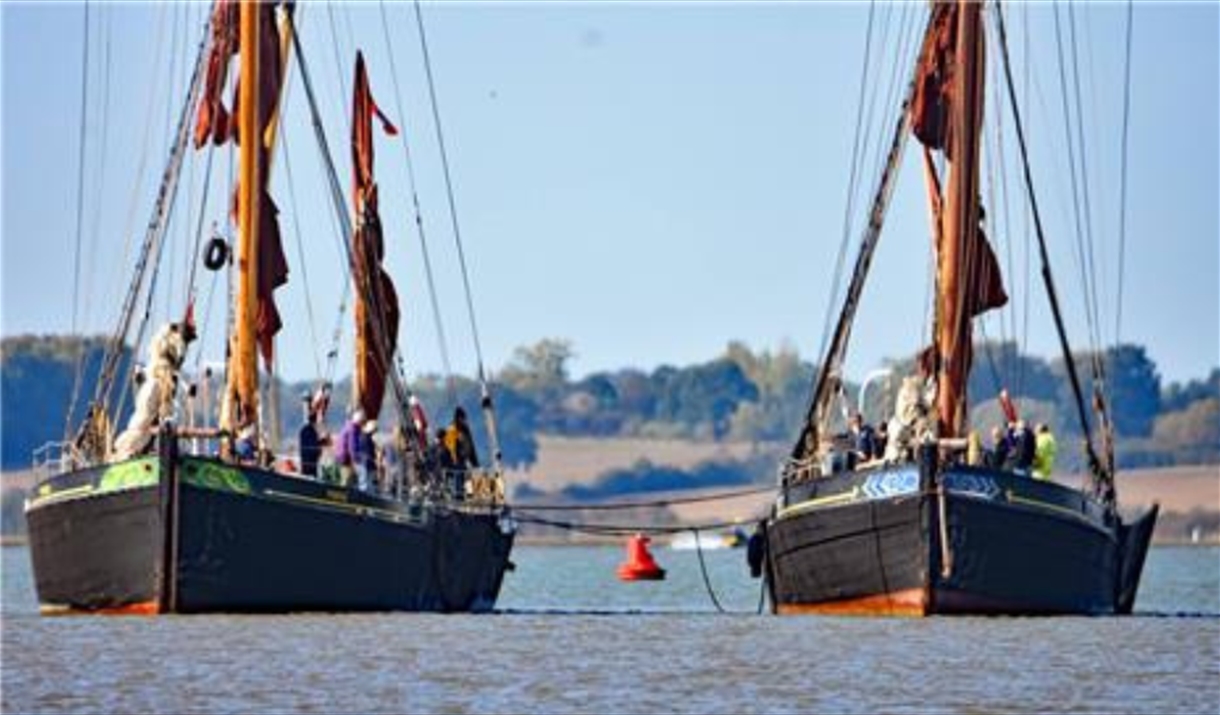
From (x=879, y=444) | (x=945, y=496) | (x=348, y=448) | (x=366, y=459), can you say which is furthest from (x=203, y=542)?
(x=879, y=444)

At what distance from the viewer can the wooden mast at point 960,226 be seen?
73.5 metres

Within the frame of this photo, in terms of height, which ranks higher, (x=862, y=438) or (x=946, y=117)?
(x=946, y=117)

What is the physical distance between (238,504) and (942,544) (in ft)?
36.8

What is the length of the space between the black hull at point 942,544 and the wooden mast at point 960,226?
2.69m

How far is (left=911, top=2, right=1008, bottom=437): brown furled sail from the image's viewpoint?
242 ft

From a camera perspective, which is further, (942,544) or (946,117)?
(946,117)

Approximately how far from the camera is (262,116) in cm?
7356

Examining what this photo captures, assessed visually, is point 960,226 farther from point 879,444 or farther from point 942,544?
point 942,544

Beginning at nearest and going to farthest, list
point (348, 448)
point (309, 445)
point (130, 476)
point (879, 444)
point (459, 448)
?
point (130, 476) < point (309, 445) < point (348, 448) < point (879, 444) < point (459, 448)

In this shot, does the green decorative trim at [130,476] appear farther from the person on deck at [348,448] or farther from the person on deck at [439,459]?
the person on deck at [439,459]

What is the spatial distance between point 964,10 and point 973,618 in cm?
1093

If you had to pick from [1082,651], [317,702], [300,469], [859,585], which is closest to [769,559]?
[859,585]

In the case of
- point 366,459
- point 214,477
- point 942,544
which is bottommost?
point 942,544

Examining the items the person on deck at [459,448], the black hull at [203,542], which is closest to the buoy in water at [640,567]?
the person on deck at [459,448]
